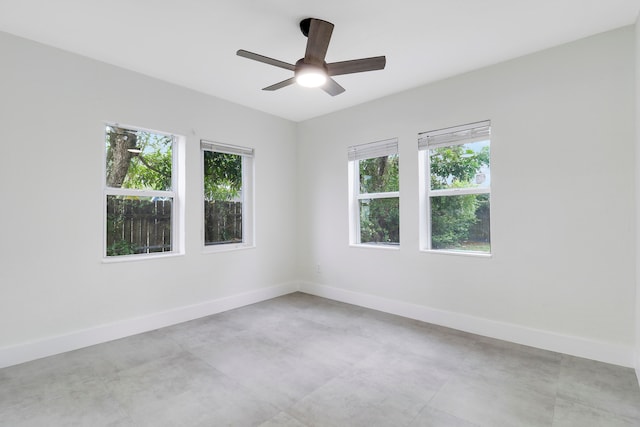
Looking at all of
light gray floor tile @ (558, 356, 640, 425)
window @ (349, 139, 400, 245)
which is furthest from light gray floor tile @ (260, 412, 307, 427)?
window @ (349, 139, 400, 245)

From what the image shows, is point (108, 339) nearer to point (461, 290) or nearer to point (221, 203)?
point (221, 203)

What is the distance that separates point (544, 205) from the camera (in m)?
2.83

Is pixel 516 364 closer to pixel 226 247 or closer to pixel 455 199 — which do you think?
pixel 455 199

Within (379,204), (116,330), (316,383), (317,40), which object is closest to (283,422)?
(316,383)

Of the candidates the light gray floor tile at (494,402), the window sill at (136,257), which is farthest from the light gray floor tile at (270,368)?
the window sill at (136,257)

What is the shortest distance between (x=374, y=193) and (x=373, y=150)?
1.81ft

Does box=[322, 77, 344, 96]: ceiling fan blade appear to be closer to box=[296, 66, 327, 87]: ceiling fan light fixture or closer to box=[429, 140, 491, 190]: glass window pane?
box=[296, 66, 327, 87]: ceiling fan light fixture

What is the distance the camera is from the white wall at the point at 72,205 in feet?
8.54

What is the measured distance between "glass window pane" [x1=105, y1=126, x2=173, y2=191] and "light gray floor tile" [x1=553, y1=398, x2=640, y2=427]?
12.8 feet

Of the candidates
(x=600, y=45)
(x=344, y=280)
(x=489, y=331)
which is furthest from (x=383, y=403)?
(x=600, y=45)

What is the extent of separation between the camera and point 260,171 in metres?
4.49

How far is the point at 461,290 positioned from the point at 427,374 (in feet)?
3.90

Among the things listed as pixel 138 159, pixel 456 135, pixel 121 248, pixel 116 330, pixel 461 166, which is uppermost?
pixel 456 135

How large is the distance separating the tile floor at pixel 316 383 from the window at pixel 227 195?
52.6 inches
